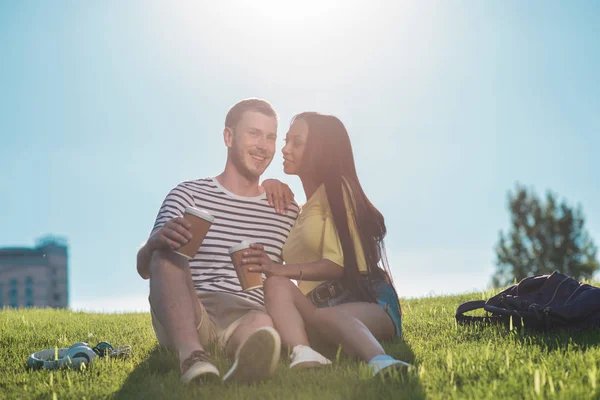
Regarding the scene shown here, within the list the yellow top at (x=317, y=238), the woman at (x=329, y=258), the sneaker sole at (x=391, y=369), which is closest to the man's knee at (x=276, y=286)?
the woman at (x=329, y=258)

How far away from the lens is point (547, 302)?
6.11m

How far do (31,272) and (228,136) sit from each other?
105 m

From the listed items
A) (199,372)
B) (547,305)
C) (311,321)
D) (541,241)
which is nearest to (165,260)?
(199,372)

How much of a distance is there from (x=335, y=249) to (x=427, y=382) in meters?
1.44

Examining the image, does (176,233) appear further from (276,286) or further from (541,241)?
(541,241)

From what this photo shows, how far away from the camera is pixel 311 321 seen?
4.82 m

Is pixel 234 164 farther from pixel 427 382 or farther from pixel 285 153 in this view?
pixel 427 382

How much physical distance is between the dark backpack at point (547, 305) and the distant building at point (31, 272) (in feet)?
341

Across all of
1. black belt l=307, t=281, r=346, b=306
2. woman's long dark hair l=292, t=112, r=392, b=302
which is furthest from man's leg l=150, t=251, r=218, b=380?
woman's long dark hair l=292, t=112, r=392, b=302

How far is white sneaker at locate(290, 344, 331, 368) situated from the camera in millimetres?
4280

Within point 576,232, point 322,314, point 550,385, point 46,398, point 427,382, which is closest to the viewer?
point 550,385

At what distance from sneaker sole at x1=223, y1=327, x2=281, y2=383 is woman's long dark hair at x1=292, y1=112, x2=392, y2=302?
1.32m

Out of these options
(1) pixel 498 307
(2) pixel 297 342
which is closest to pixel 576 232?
(1) pixel 498 307

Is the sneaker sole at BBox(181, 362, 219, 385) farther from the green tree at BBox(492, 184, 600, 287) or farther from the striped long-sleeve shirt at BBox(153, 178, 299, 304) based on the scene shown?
the green tree at BBox(492, 184, 600, 287)
